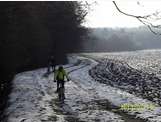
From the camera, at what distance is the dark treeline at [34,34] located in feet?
112

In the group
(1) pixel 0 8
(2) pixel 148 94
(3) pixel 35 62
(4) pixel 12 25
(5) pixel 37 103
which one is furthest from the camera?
(3) pixel 35 62

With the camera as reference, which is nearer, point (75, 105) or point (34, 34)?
point (75, 105)

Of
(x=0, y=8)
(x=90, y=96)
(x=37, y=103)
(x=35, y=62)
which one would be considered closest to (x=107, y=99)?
(x=90, y=96)

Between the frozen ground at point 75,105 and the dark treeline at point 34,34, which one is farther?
the dark treeline at point 34,34

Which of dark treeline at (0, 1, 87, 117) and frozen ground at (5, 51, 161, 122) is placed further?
dark treeline at (0, 1, 87, 117)

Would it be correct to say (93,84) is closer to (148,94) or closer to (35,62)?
(148,94)

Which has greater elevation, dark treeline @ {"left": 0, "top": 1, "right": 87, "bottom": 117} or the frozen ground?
dark treeline @ {"left": 0, "top": 1, "right": 87, "bottom": 117}

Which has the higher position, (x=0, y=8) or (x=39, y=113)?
(x=0, y=8)

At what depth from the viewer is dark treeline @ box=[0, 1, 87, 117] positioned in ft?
112

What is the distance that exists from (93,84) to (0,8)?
8336 millimetres

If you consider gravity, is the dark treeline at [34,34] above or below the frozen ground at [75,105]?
above

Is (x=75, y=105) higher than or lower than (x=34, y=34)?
lower

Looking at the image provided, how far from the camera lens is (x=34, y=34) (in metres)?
48.6

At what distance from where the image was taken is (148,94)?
85.8ft
